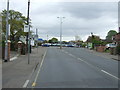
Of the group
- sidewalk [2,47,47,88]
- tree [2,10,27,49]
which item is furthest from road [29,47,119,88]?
tree [2,10,27,49]

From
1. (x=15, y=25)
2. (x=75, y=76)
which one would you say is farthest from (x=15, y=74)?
(x=15, y=25)

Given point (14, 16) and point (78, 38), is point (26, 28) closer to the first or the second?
point (14, 16)

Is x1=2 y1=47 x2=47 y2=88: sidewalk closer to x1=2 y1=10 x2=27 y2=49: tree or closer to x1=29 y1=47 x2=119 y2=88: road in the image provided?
x1=29 y1=47 x2=119 y2=88: road

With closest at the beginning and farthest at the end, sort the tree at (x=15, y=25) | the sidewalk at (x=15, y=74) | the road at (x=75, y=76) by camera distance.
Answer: the road at (x=75, y=76)
the sidewalk at (x=15, y=74)
the tree at (x=15, y=25)

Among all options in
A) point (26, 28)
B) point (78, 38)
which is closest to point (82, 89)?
point (26, 28)

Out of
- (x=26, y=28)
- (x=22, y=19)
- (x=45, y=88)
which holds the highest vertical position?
(x=22, y=19)

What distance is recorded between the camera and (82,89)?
1075 centimetres

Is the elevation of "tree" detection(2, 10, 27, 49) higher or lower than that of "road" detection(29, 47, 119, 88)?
higher

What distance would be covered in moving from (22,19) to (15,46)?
7167 millimetres

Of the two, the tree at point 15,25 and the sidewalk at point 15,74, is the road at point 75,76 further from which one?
the tree at point 15,25

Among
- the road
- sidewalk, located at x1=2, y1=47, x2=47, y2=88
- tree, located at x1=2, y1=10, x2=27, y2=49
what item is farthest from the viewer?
tree, located at x1=2, y1=10, x2=27, y2=49

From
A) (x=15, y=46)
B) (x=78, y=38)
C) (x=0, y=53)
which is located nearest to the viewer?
(x=0, y=53)

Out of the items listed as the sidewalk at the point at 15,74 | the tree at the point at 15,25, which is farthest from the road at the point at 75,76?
the tree at the point at 15,25

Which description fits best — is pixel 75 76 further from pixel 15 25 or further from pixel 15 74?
pixel 15 25
